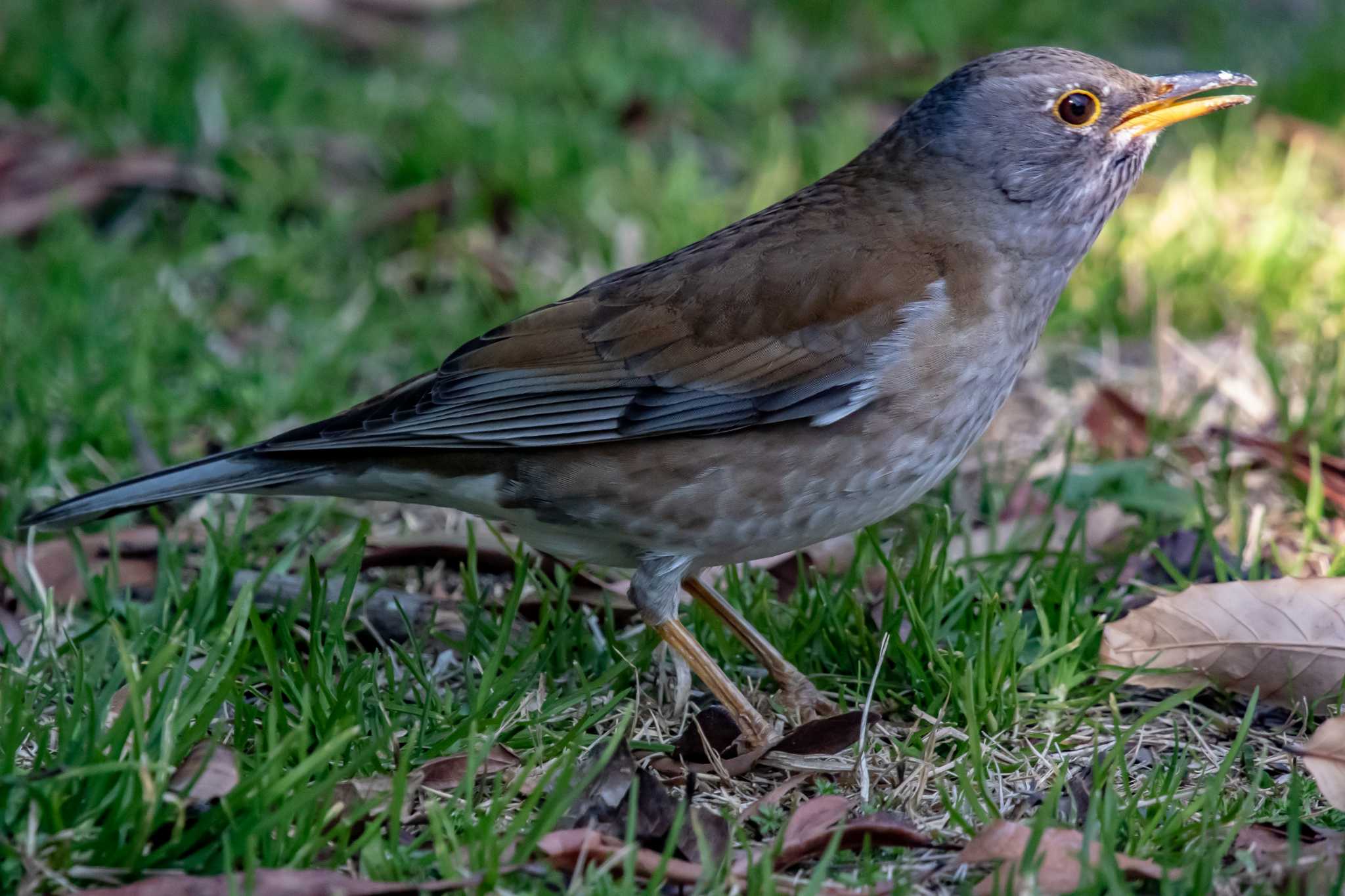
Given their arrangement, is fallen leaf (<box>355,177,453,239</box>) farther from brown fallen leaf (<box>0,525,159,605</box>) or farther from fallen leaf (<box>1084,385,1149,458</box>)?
fallen leaf (<box>1084,385,1149,458</box>)

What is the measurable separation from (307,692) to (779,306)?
1.60m

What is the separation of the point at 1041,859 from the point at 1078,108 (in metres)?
2.30

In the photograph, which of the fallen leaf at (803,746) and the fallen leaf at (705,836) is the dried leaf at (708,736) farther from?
the fallen leaf at (705,836)

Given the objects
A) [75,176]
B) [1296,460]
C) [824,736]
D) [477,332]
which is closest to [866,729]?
[824,736]

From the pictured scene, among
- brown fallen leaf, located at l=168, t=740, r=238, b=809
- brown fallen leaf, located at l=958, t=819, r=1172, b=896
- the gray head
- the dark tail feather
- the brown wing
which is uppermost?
the gray head

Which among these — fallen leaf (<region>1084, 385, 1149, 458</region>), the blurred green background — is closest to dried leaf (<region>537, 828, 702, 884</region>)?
the blurred green background

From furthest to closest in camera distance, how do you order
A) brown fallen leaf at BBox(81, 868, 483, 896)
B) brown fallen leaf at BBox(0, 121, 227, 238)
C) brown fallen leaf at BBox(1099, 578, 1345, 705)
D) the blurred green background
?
1. brown fallen leaf at BBox(0, 121, 227, 238)
2. the blurred green background
3. brown fallen leaf at BBox(1099, 578, 1345, 705)
4. brown fallen leaf at BBox(81, 868, 483, 896)

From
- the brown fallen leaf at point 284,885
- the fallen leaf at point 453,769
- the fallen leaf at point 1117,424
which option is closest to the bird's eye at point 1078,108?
the fallen leaf at point 1117,424

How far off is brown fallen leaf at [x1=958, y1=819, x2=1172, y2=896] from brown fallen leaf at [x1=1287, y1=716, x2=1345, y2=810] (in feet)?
1.81

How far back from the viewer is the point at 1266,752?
394 cm

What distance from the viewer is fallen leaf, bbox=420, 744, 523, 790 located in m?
3.61

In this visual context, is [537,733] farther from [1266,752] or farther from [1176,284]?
[1176,284]

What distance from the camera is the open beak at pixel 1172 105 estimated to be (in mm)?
4457

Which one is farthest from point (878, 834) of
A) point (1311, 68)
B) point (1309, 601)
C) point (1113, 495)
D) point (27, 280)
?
point (1311, 68)
